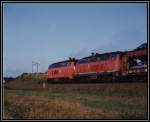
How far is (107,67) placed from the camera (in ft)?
117

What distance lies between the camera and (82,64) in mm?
41906

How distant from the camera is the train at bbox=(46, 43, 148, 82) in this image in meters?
29.8

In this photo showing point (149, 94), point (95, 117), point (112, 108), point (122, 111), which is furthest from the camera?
point (149, 94)

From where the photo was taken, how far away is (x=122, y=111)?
16.3 meters

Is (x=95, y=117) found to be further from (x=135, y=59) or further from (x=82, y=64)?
(x=82, y=64)

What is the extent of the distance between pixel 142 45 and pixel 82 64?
12.5 meters

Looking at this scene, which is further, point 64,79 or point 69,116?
point 64,79

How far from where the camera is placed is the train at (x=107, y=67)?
2983 centimetres

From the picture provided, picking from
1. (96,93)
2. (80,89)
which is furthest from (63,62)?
(96,93)

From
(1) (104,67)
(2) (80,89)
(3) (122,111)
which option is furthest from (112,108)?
(1) (104,67)

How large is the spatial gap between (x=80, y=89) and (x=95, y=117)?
15499 millimetres

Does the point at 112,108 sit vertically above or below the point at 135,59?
below

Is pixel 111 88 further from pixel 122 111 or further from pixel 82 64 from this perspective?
pixel 82 64

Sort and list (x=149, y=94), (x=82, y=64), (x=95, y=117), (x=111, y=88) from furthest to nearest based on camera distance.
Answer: (x=82, y=64) < (x=111, y=88) < (x=149, y=94) < (x=95, y=117)
